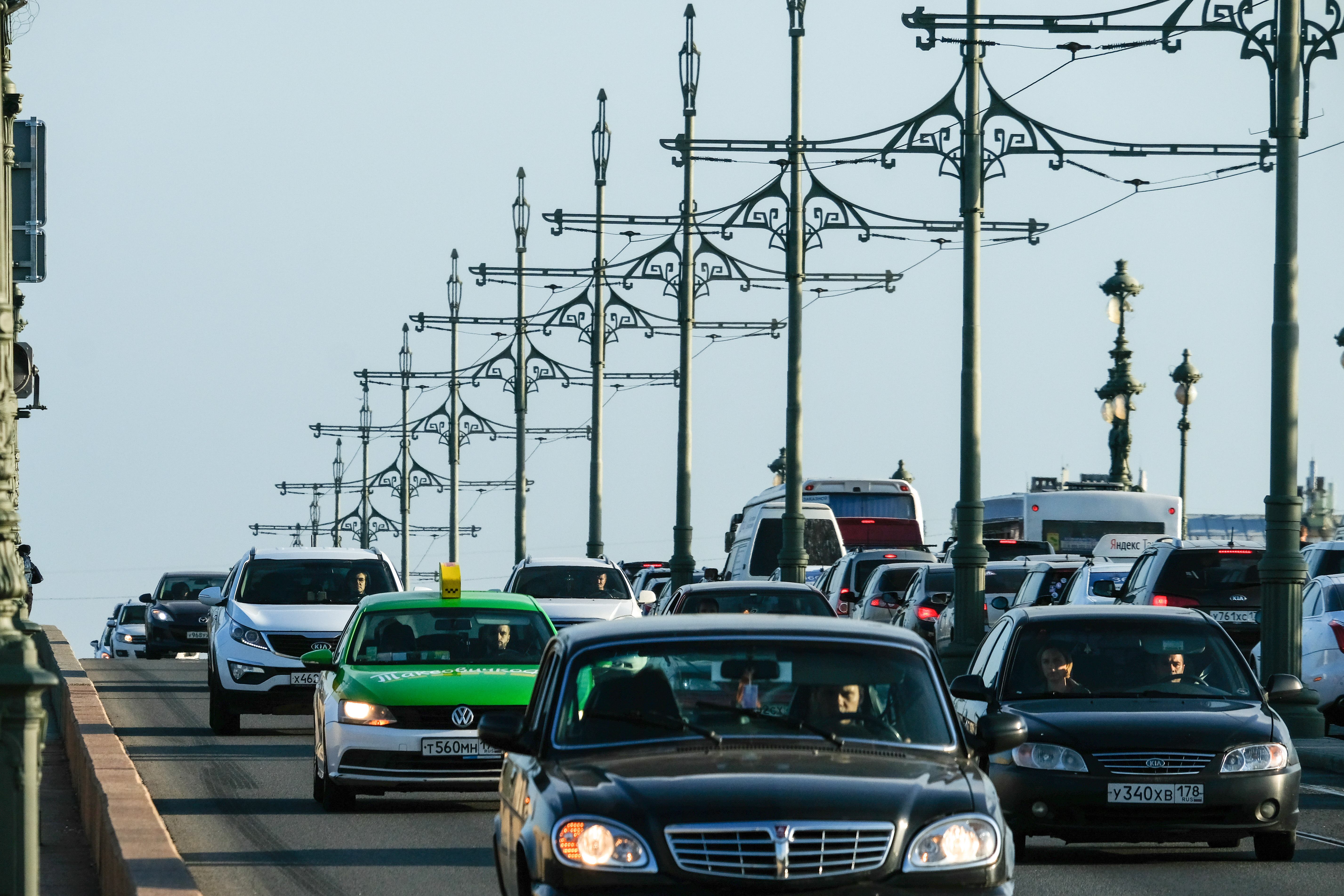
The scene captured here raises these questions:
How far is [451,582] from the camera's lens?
1666 centimetres

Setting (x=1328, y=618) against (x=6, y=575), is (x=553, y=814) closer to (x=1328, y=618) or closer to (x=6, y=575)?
(x=6, y=575)

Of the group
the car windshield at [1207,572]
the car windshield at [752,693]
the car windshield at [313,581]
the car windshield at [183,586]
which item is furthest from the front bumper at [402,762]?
the car windshield at [183,586]

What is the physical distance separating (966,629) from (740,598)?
4091 millimetres

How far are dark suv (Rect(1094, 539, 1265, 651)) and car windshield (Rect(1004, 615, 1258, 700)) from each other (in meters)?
10.9

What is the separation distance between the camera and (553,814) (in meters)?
7.63

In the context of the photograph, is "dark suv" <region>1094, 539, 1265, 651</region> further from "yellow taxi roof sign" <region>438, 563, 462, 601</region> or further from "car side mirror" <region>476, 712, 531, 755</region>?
"car side mirror" <region>476, 712, 531, 755</region>

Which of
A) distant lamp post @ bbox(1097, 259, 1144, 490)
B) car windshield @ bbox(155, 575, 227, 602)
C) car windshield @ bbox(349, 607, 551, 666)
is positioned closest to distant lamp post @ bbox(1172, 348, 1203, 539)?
distant lamp post @ bbox(1097, 259, 1144, 490)

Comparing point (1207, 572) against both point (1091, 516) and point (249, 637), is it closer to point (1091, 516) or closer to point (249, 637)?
point (249, 637)

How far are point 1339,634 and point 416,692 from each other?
10320 millimetres

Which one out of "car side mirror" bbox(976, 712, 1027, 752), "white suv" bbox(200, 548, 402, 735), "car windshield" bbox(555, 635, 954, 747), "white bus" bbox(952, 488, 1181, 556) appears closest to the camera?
"car windshield" bbox(555, 635, 954, 747)

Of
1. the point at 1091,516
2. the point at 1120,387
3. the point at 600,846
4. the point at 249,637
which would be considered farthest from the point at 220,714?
the point at 1120,387

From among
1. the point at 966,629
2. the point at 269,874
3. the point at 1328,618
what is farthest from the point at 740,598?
the point at 269,874

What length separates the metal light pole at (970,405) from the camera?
28.2 metres

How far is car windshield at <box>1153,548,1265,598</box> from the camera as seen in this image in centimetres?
2416
